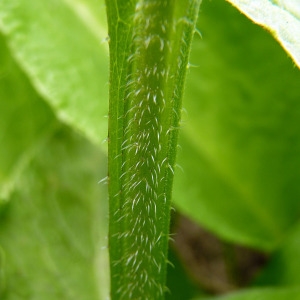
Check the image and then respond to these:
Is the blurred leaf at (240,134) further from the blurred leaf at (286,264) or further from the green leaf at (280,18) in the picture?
the green leaf at (280,18)

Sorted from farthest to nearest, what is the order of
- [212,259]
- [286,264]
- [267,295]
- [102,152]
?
[212,259], [102,152], [286,264], [267,295]

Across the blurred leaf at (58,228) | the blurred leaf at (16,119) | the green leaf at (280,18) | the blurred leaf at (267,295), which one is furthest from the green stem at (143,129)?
the blurred leaf at (16,119)

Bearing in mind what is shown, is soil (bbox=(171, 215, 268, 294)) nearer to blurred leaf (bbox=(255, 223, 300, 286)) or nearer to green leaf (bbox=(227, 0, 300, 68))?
blurred leaf (bbox=(255, 223, 300, 286))

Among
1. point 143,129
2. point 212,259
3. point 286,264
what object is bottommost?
point 212,259

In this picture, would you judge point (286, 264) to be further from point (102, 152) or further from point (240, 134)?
point (102, 152)

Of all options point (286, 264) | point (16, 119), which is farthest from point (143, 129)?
point (16, 119)

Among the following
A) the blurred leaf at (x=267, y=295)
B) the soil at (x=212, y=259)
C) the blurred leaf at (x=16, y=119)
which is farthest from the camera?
the soil at (x=212, y=259)

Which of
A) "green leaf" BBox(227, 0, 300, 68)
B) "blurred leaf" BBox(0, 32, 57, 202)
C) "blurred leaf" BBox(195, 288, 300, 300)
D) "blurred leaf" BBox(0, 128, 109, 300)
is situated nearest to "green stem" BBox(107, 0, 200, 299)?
"green leaf" BBox(227, 0, 300, 68)
